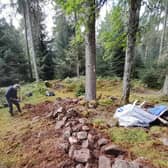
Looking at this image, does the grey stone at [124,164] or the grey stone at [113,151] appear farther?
the grey stone at [113,151]

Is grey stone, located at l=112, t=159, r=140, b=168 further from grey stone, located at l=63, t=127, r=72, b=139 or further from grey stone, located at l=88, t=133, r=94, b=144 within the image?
grey stone, located at l=63, t=127, r=72, b=139

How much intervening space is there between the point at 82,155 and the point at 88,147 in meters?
0.27

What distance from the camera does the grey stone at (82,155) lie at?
9.28 feet

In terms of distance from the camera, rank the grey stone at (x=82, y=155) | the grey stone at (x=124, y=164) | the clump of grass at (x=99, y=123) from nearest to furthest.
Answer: the grey stone at (x=124, y=164) < the grey stone at (x=82, y=155) < the clump of grass at (x=99, y=123)

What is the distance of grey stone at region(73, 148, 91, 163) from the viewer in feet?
9.28

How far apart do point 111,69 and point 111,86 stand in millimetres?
3629

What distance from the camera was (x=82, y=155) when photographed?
290cm

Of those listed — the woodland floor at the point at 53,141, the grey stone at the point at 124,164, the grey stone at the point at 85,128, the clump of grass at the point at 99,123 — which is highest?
the grey stone at the point at 124,164

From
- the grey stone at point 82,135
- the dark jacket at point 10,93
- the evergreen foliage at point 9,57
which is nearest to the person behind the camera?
the grey stone at point 82,135

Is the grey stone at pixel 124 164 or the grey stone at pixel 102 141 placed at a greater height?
the grey stone at pixel 124 164

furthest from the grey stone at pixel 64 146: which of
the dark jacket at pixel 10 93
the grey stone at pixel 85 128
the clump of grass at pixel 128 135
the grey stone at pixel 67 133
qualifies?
the dark jacket at pixel 10 93

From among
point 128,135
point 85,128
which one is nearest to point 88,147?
point 85,128

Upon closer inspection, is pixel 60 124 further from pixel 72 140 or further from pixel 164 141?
pixel 164 141

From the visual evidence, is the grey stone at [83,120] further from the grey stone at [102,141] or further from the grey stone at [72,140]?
the grey stone at [102,141]
